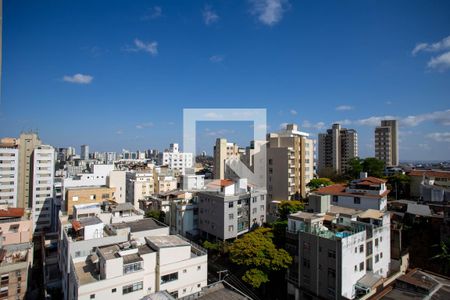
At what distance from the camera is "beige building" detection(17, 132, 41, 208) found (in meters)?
27.4

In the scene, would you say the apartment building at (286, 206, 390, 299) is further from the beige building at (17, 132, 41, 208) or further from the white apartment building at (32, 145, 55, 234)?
the beige building at (17, 132, 41, 208)

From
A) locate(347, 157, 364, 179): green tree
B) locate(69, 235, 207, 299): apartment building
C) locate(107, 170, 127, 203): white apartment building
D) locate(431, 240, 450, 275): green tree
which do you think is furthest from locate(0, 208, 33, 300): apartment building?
locate(347, 157, 364, 179): green tree

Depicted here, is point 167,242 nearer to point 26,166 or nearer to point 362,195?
point 362,195

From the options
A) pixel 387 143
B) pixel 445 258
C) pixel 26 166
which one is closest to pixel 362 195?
pixel 445 258

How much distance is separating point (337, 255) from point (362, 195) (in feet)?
24.9

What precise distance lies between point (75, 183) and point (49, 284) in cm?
1380

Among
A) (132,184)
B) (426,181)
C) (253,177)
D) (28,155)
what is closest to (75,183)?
(132,184)

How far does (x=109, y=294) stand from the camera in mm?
8312

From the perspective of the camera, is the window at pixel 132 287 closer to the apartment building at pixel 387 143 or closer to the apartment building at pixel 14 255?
the apartment building at pixel 14 255

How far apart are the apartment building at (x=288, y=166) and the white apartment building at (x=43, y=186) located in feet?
72.4

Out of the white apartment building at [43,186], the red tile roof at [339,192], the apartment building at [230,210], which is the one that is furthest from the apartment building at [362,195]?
the white apartment building at [43,186]

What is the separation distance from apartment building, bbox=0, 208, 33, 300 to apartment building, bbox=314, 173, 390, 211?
56.1 ft

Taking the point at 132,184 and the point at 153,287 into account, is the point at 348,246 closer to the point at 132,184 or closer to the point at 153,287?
the point at 153,287

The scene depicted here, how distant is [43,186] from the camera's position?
88.4 ft
